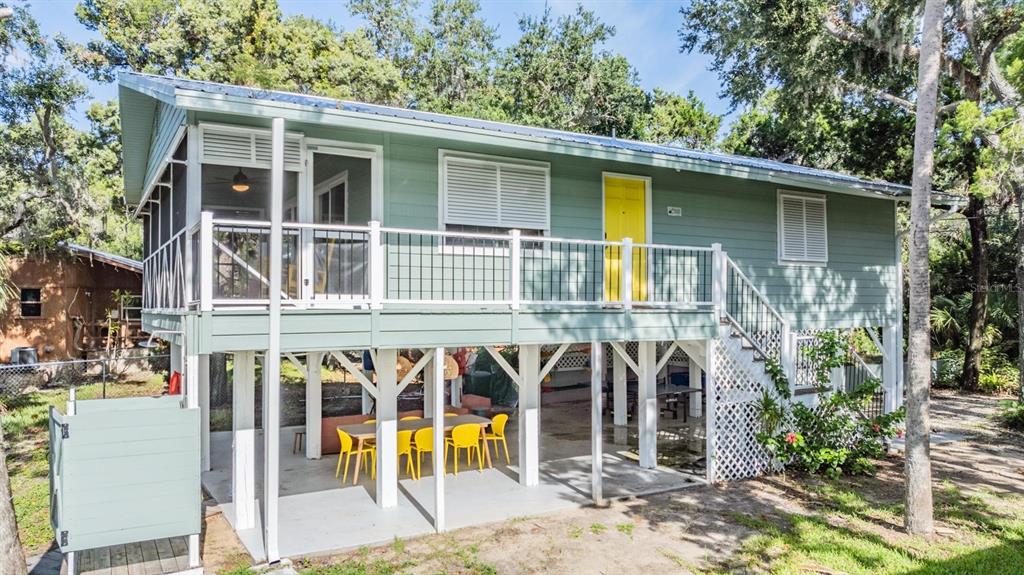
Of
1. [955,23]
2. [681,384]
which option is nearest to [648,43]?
[955,23]

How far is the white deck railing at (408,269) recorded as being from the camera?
6.79 meters

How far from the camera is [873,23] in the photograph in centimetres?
1490

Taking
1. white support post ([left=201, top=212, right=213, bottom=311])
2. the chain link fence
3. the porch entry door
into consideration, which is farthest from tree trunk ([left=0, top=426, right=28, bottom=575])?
the chain link fence

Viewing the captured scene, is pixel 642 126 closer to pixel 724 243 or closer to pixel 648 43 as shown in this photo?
pixel 648 43

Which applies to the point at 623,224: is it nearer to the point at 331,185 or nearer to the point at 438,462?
the point at 331,185

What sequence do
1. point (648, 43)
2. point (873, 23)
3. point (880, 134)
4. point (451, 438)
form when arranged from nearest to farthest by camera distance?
point (451, 438)
point (873, 23)
point (880, 134)
point (648, 43)

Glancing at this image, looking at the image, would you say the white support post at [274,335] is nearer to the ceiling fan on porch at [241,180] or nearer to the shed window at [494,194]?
the ceiling fan on porch at [241,180]

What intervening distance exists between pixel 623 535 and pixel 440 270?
3996mm

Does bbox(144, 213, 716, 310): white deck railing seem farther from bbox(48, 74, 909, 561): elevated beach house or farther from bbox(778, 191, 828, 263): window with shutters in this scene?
bbox(778, 191, 828, 263): window with shutters

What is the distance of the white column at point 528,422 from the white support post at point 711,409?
8.55 ft

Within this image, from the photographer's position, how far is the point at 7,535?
534 centimetres

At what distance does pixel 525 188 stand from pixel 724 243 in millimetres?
4164

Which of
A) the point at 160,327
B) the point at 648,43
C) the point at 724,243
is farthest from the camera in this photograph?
the point at 648,43

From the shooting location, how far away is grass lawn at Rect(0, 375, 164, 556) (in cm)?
750
